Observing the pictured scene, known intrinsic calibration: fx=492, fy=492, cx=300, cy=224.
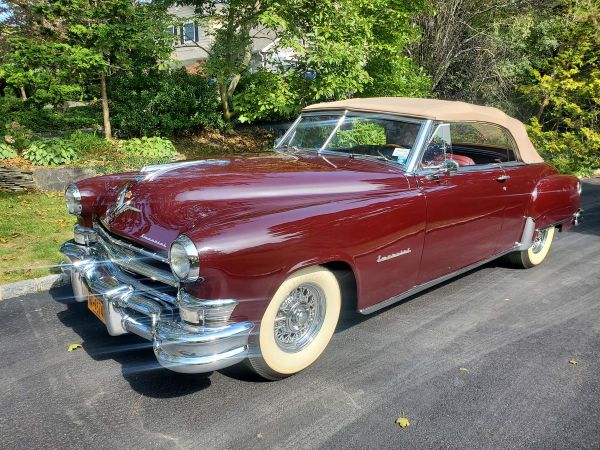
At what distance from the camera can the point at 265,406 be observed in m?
2.79

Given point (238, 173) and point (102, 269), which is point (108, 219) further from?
point (238, 173)

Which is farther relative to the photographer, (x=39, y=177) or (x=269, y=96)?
(x=269, y=96)

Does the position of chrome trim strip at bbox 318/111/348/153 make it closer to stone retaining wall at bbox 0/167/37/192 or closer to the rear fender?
the rear fender

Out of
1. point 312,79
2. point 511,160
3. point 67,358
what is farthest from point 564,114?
point 67,358

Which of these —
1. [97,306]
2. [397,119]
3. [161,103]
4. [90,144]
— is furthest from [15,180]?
[397,119]

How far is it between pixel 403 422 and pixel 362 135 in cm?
230

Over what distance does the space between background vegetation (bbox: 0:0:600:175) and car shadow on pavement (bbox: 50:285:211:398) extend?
5.00 meters

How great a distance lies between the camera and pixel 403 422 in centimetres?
266

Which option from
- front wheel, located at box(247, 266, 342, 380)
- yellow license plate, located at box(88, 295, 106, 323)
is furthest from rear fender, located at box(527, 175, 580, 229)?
yellow license plate, located at box(88, 295, 106, 323)

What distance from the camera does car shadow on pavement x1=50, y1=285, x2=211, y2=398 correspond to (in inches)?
117

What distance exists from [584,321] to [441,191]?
64.6 inches

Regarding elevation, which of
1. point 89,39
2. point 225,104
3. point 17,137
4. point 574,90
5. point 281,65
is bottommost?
point 17,137

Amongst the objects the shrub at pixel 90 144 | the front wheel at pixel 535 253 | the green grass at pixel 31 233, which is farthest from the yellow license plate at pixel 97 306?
the shrub at pixel 90 144

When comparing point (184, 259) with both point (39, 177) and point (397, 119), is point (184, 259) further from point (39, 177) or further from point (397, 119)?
point (39, 177)
